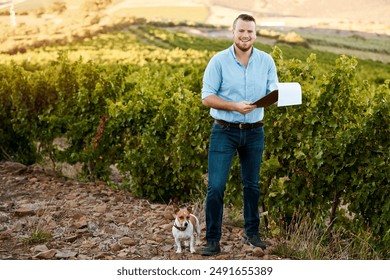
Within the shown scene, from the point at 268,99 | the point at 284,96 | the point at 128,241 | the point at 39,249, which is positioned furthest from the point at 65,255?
the point at 284,96

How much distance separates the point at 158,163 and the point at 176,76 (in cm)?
96

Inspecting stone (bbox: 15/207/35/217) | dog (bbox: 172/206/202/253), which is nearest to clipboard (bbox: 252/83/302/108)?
dog (bbox: 172/206/202/253)

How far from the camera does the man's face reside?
4508 millimetres

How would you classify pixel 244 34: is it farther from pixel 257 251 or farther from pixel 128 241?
pixel 128 241

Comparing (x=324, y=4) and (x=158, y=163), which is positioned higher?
(x=324, y=4)

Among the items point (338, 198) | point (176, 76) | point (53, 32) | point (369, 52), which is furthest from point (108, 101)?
point (369, 52)

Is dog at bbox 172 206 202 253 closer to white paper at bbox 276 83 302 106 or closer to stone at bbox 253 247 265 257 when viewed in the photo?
stone at bbox 253 247 265 257

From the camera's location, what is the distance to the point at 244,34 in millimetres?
4547

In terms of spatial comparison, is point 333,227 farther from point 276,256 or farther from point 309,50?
point 309,50

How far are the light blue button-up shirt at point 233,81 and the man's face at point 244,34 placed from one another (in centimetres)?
9
